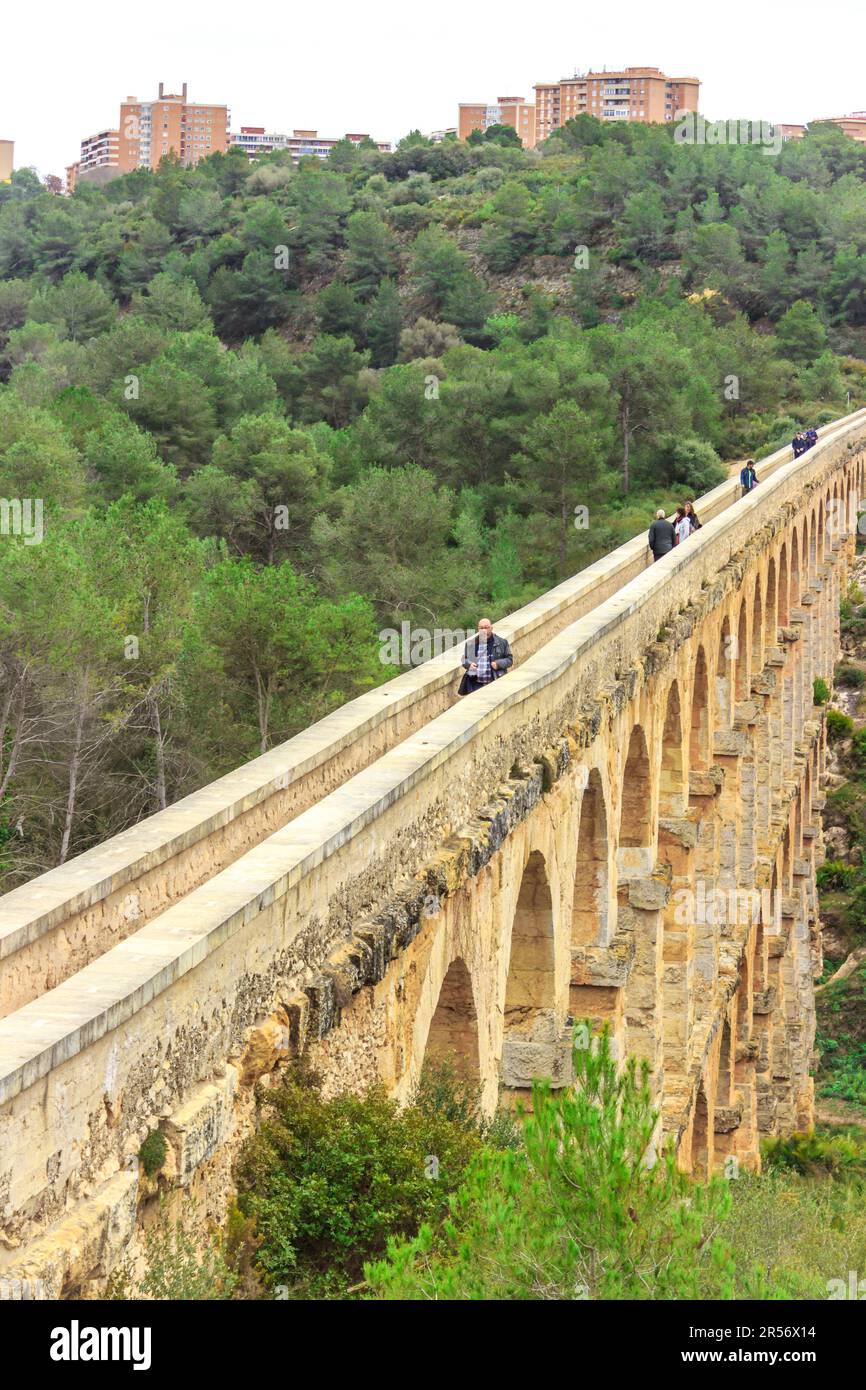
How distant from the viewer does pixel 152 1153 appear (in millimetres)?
4168

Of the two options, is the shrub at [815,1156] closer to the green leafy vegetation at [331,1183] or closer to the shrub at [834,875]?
the shrub at [834,875]

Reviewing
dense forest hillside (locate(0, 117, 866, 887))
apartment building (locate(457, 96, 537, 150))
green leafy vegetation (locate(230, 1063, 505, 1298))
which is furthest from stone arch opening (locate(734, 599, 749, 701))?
apartment building (locate(457, 96, 537, 150))

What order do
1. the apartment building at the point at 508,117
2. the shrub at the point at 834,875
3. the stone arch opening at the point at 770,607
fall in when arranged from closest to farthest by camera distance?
the stone arch opening at the point at 770,607
the shrub at the point at 834,875
the apartment building at the point at 508,117

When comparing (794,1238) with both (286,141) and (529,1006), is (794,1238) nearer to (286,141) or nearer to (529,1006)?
(529,1006)

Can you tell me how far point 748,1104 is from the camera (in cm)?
2116

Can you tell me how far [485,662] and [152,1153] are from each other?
622 centimetres

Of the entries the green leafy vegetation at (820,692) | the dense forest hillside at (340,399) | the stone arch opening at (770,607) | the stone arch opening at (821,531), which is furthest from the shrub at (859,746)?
the stone arch opening at (770,607)

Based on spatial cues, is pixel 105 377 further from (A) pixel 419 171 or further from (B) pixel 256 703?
(A) pixel 419 171

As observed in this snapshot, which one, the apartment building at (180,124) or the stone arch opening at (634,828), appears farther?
the apartment building at (180,124)

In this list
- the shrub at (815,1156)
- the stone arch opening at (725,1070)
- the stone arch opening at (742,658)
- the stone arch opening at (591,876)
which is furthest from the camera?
the shrub at (815,1156)

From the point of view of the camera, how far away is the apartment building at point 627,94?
407 ft

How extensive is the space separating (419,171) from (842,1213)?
70278mm

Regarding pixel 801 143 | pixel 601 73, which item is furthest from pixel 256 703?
pixel 601 73

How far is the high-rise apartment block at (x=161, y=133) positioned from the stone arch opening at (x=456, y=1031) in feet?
420
